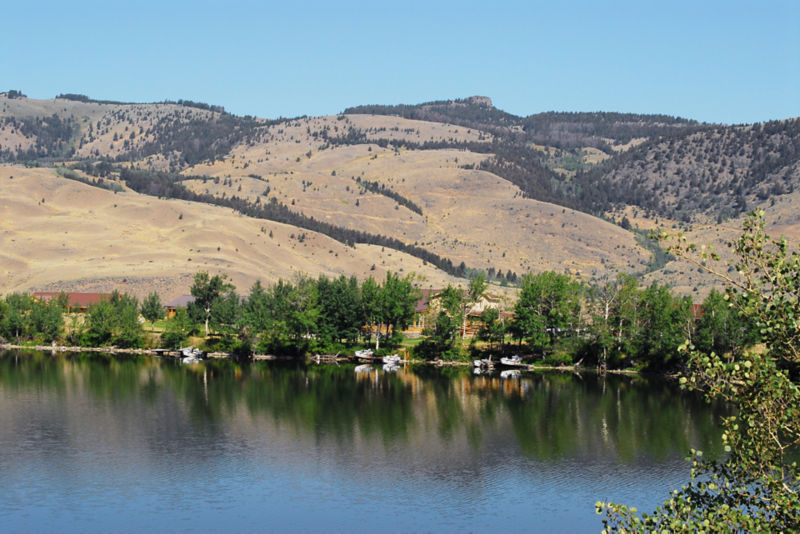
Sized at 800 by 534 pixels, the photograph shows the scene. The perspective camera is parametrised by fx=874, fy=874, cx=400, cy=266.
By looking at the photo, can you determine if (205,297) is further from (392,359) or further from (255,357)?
(392,359)

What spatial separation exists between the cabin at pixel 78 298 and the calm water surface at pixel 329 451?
111 feet

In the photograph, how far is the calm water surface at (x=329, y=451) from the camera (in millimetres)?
36562

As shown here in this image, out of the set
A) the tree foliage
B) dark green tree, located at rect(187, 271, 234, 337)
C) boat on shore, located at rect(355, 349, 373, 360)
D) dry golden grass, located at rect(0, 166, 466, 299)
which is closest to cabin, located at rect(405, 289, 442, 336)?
boat on shore, located at rect(355, 349, 373, 360)

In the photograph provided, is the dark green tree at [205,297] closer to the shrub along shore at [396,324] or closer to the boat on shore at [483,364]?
the shrub along shore at [396,324]

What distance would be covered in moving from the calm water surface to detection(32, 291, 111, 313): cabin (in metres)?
34.0

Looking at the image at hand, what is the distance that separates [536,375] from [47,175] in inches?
A: 5500

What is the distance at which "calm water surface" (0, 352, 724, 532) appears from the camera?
3656 cm

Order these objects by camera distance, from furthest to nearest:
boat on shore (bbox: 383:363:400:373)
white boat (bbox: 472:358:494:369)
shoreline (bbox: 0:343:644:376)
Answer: white boat (bbox: 472:358:494:369)
shoreline (bbox: 0:343:644:376)
boat on shore (bbox: 383:363:400:373)

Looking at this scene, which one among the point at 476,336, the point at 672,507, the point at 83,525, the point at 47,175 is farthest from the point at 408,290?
the point at 47,175

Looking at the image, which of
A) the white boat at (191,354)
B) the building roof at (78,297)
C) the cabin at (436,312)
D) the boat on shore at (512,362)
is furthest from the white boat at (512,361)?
the building roof at (78,297)

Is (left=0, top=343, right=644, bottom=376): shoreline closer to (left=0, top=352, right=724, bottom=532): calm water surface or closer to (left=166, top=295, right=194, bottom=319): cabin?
(left=0, top=352, right=724, bottom=532): calm water surface

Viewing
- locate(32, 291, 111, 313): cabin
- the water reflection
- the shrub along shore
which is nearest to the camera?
the water reflection

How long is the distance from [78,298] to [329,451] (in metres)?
76.8

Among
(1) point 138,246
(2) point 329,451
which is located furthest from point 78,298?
(2) point 329,451
